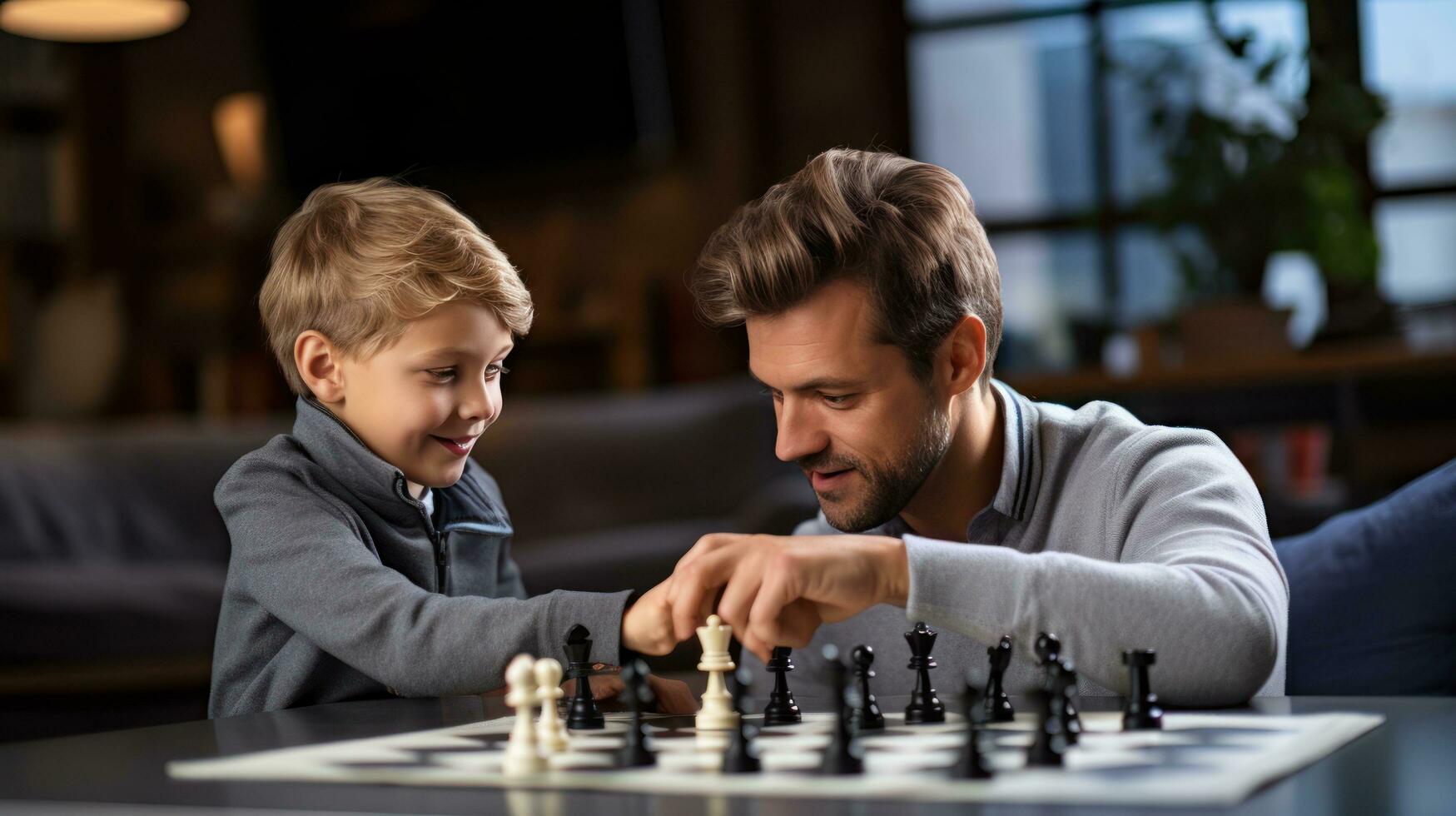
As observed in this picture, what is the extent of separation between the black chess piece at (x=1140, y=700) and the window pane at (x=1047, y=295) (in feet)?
13.9

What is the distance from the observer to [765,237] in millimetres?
1657

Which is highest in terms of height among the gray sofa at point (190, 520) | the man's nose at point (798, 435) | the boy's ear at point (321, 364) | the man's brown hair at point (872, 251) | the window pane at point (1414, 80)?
the window pane at point (1414, 80)

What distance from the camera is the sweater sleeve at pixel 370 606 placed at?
1.28 m

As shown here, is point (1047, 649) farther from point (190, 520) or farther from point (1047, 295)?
point (1047, 295)

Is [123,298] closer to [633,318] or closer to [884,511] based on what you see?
[633,318]

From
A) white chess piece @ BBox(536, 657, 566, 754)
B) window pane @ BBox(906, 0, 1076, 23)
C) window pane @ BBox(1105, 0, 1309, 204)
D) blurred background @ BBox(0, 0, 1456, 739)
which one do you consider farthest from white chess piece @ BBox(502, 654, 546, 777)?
window pane @ BBox(906, 0, 1076, 23)

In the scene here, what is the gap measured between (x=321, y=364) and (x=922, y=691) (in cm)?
83

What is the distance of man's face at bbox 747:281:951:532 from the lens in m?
1.62

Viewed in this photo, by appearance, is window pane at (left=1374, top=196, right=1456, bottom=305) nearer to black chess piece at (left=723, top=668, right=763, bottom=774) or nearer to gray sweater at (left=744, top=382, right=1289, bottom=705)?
gray sweater at (left=744, top=382, right=1289, bottom=705)

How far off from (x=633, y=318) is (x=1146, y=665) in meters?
4.49

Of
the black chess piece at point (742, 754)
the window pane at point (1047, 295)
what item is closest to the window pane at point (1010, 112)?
the window pane at point (1047, 295)

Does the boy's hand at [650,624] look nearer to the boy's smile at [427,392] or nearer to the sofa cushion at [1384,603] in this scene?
the boy's smile at [427,392]

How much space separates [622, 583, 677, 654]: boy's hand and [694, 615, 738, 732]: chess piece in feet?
0.11

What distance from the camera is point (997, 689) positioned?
3.75 feet
